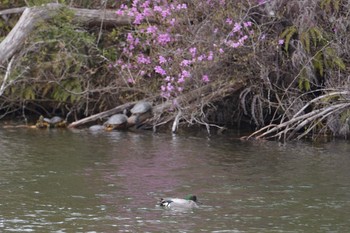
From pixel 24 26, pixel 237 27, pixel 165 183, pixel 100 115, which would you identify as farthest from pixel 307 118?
pixel 24 26

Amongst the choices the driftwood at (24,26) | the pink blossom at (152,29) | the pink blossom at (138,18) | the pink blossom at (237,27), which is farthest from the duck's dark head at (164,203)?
the driftwood at (24,26)

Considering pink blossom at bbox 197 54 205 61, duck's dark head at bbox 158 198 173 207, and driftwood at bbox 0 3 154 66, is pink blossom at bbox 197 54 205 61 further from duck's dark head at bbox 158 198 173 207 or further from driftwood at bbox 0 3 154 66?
duck's dark head at bbox 158 198 173 207

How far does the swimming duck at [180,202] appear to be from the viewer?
36.1 feet

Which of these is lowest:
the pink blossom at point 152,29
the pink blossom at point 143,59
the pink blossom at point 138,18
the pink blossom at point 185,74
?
the pink blossom at point 185,74

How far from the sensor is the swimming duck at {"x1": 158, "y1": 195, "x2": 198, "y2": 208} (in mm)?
11000

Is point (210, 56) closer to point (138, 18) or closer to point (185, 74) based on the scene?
point (185, 74)

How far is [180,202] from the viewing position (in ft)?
36.2

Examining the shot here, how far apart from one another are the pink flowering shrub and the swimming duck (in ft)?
23.0

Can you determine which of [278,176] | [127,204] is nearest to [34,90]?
[278,176]

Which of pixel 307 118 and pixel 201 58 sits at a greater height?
pixel 201 58

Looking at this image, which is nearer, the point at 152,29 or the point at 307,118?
the point at 307,118

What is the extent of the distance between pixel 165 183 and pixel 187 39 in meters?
5.89

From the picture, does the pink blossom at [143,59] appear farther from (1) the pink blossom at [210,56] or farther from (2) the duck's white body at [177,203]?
(2) the duck's white body at [177,203]

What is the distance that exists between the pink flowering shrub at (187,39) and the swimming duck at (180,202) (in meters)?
7.01
